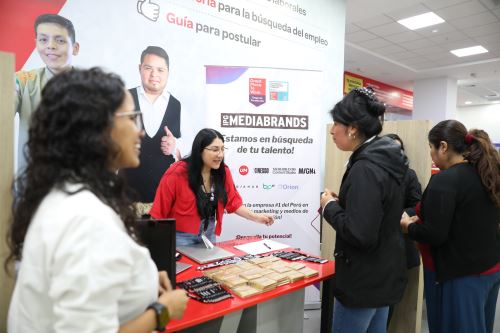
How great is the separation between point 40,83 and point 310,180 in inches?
91.1

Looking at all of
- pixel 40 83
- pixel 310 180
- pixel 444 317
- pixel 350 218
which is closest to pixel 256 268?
pixel 350 218

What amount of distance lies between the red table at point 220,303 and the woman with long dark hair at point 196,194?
33cm

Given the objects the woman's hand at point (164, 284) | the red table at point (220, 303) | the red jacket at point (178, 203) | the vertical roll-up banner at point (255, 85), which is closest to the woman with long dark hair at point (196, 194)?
the red jacket at point (178, 203)

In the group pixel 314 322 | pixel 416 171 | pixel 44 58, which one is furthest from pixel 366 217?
pixel 44 58

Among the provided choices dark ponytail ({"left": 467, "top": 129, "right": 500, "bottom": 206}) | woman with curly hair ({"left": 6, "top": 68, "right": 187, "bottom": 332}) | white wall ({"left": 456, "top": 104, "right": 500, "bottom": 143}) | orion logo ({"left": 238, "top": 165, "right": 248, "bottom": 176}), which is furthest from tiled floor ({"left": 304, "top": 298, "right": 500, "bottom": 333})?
white wall ({"left": 456, "top": 104, "right": 500, "bottom": 143})

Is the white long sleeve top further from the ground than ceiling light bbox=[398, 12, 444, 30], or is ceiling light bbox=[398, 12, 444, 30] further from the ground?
ceiling light bbox=[398, 12, 444, 30]

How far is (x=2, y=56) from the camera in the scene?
3.37 ft

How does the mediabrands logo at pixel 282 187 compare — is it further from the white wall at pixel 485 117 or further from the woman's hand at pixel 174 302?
the white wall at pixel 485 117

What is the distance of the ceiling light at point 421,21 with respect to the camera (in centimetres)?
486

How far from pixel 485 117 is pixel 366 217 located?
14.7 meters

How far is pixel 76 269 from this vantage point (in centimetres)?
67

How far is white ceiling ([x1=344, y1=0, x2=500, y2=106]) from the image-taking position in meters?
4.56

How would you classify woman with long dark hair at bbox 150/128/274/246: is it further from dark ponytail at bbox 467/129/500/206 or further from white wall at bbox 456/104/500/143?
white wall at bbox 456/104/500/143

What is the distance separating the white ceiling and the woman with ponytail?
3186 millimetres
